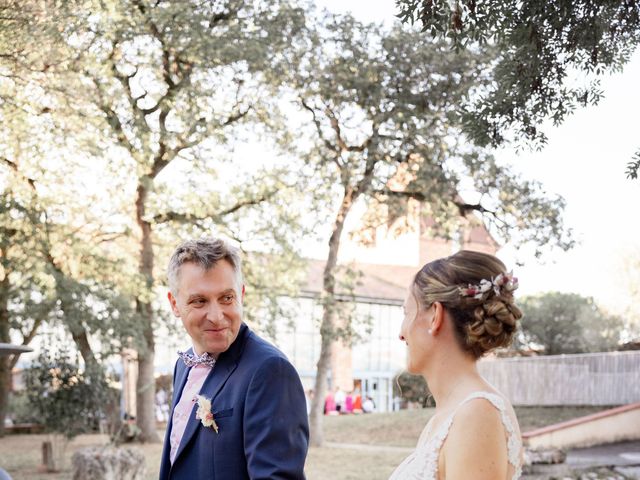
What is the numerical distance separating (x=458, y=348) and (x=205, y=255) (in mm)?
867

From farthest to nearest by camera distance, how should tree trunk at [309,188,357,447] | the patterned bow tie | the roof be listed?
the roof → tree trunk at [309,188,357,447] → the patterned bow tie

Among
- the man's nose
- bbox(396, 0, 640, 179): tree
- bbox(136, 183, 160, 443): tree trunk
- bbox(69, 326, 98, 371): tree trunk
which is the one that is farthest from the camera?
bbox(136, 183, 160, 443): tree trunk

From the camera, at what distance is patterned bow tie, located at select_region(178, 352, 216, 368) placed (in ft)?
9.66

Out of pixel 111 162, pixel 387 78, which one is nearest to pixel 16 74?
pixel 111 162

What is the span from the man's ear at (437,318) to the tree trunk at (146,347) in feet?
64.4

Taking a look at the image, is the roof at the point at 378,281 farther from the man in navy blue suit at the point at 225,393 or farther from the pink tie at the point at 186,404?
the man in navy blue suit at the point at 225,393

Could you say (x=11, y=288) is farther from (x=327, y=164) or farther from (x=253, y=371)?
(x=253, y=371)

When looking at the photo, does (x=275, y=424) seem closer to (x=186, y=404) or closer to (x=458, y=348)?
(x=186, y=404)

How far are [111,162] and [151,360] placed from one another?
231 inches

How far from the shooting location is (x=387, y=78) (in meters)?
22.8

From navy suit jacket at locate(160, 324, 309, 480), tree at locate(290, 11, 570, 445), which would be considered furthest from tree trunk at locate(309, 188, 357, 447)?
navy suit jacket at locate(160, 324, 309, 480)

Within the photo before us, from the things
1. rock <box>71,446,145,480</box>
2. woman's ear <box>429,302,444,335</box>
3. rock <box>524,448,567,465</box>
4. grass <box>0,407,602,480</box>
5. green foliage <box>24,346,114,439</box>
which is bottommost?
grass <box>0,407,602,480</box>

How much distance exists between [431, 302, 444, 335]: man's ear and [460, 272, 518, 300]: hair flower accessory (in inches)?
2.7

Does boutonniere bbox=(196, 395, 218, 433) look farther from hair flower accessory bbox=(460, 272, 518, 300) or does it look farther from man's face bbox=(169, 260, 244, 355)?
hair flower accessory bbox=(460, 272, 518, 300)
